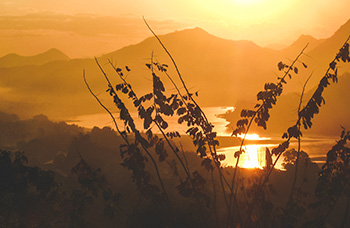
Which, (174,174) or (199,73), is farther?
(199,73)

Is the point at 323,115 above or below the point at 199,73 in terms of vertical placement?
below

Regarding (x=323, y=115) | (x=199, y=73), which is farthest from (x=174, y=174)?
(x=199, y=73)

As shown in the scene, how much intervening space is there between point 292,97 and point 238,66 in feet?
177

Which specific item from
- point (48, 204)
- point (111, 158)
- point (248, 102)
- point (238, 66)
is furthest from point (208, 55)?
point (48, 204)

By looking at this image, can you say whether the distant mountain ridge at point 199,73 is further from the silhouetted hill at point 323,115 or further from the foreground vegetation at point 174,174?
the foreground vegetation at point 174,174

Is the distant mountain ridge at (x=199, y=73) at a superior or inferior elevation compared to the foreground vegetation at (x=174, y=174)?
superior

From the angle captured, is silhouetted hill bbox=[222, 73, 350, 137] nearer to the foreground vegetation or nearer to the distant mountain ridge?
the distant mountain ridge

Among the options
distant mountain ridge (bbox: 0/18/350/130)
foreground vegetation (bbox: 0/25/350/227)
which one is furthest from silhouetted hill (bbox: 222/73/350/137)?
foreground vegetation (bbox: 0/25/350/227)

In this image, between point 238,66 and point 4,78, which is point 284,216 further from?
point 238,66

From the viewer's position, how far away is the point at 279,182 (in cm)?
1468

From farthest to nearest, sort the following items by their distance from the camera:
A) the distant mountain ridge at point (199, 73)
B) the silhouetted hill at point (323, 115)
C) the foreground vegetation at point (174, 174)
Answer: the distant mountain ridge at point (199, 73) → the silhouetted hill at point (323, 115) → the foreground vegetation at point (174, 174)

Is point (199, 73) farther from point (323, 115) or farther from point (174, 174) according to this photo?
point (174, 174)

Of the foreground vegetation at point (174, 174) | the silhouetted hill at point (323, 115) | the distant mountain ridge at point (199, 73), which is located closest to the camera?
the foreground vegetation at point (174, 174)

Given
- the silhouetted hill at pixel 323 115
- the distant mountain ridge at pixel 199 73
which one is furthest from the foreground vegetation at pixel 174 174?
the distant mountain ridge at pixel 199 73
